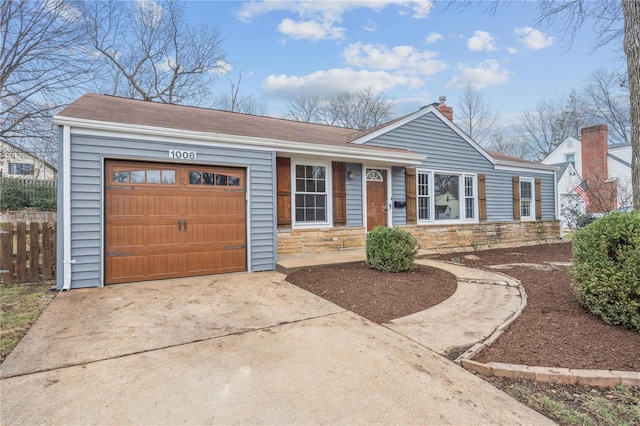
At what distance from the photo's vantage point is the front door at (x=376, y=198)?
8.59m

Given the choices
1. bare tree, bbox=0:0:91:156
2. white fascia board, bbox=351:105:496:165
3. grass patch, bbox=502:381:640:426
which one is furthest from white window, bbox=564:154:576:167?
bare tree, bbox=0:0:91:156

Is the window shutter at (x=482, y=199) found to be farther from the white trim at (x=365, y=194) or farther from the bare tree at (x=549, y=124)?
the bare tree at (x=549, y=124)

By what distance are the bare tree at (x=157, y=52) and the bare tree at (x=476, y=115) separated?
18419mm

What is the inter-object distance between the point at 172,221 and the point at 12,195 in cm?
1508

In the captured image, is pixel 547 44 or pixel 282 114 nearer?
pixel 547 44

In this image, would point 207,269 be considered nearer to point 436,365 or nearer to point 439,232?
point 436,365

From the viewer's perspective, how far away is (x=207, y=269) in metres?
6.08

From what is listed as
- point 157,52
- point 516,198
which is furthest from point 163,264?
point 157,52

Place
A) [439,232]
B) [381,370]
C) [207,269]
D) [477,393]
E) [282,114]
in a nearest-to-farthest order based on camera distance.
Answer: [477,393]
[381,370]
[207,269]
[439,232]
[282,114]

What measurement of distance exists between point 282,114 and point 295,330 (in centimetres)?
2057

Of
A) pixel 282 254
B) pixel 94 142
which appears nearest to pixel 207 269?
pixel 282 254

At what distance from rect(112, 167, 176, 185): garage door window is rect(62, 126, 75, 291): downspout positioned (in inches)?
24.8

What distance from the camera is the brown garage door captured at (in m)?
5.34

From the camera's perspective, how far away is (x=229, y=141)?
20.0 ft
